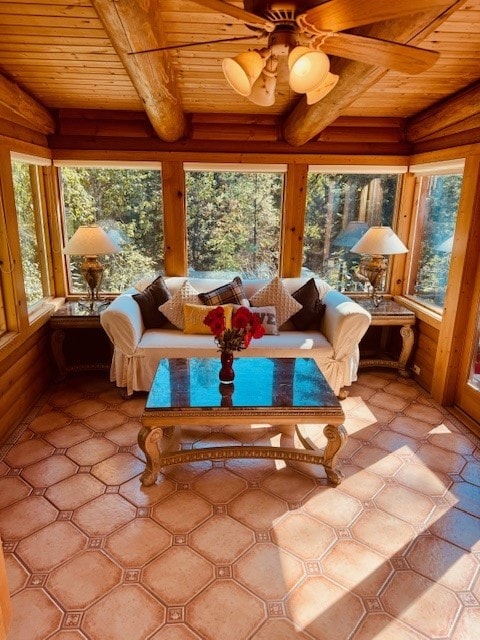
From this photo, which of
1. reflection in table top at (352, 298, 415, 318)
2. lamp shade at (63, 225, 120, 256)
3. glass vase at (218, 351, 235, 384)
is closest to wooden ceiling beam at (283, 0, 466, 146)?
reflection in table top at (352, 298, 415, 318)

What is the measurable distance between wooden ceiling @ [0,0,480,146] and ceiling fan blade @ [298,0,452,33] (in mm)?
291

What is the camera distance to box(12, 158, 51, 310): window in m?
3.60

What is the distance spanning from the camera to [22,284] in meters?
3.31

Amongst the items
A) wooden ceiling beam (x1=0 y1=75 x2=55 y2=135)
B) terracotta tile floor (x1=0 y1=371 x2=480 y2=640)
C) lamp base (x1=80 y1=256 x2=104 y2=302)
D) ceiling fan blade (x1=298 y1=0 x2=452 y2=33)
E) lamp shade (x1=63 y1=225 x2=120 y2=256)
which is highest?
wooden ceiling beam (x1=0 y1=75 x2=55 y2=135)

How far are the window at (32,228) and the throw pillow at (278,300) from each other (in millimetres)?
1986

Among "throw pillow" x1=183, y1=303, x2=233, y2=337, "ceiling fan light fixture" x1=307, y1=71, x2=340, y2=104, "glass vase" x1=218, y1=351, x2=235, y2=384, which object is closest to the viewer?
"ceiling fan light fixture" x1=307, y1=71, x2=340, y2=104

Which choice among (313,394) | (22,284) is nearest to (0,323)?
(22,284)

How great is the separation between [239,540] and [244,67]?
218cm

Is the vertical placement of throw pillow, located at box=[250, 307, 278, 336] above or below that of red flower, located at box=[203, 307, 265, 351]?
below

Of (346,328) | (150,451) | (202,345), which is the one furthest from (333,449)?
(202,345)

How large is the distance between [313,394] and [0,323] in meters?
2.31

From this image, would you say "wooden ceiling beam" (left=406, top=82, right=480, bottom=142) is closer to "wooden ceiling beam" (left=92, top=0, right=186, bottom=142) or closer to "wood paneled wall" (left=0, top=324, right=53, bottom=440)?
"wooden ceiling beam" (left=92, top=0, right=186, bottom=142)

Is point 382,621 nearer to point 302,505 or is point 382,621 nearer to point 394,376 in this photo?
point 302,505

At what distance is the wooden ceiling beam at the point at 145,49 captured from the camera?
1.79m
